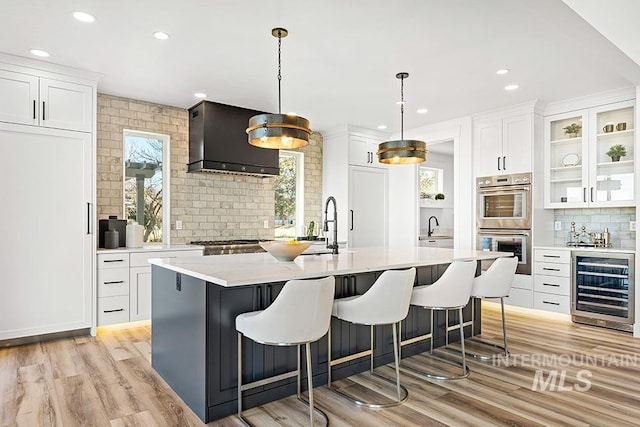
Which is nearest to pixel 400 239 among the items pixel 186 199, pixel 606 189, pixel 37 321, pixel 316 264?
pixel 606 189

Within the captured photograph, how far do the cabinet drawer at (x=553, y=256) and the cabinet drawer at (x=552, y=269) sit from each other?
0.16ft

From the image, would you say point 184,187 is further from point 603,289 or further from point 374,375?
point 603,289

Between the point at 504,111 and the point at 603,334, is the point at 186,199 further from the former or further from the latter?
the point at 603,334

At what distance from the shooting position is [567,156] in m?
5.24

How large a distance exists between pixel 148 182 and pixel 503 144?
15.4 feet

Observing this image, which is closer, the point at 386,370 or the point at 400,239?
the point at 386,370

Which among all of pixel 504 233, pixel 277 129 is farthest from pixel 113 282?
pixel 504 233

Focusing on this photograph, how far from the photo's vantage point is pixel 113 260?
433 centimetres

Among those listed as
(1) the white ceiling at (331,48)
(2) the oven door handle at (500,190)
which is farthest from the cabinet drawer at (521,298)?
(1) the white ceiling at (331,48)

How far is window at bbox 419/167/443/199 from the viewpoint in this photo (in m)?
8.17

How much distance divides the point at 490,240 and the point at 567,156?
4.66 ft

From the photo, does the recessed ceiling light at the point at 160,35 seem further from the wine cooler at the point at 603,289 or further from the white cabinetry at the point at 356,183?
the wine cooler at the point at 603,289

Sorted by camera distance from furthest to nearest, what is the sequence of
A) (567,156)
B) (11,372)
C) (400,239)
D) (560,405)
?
(400,239) → (567,156) → (11,372) → (560,405)

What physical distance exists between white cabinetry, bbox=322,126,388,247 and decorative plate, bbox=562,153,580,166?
8.69 ft
